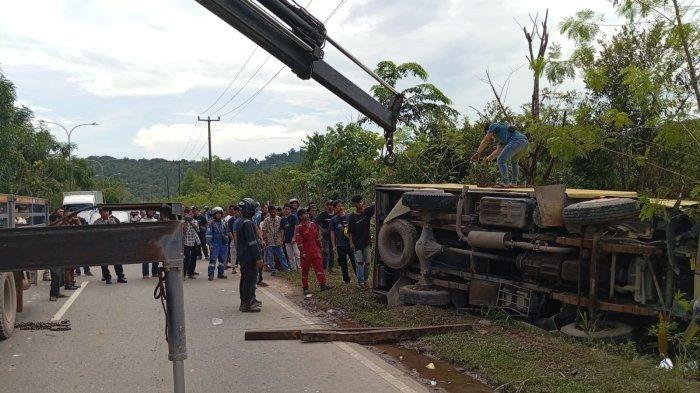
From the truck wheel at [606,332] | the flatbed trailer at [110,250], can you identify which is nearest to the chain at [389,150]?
the truck wheel at [606,332]

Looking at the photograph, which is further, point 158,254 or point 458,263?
point 458,263

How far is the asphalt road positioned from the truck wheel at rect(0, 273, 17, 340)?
0.16 m

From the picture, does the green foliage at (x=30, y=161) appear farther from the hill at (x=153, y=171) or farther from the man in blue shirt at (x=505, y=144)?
the hill at (x=153, y=171)

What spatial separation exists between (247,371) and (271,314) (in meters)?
3.50

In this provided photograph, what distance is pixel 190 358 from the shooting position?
7.45 meters

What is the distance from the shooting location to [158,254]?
343cm

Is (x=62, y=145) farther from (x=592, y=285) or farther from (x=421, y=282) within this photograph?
(x=592, y=285)

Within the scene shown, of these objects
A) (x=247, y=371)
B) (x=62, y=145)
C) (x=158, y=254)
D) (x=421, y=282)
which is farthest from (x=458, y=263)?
(x=62, y=145)

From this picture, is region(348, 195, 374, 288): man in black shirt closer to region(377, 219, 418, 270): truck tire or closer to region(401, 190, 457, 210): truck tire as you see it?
region(377, 219, 418, 270): truck tire

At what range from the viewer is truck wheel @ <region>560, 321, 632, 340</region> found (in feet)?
24.1

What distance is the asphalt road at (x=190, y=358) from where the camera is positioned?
6.35 m

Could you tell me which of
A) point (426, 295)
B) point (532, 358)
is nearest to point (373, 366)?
point (532, 358)

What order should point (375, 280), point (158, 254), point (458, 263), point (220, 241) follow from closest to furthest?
point (158, 254)
point (458, 263)
point (375, 280)
point (220, 241)

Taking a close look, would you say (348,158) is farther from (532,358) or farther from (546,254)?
(532,358)
